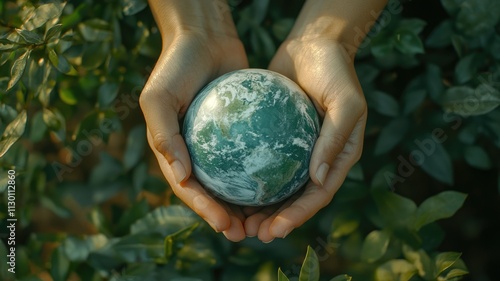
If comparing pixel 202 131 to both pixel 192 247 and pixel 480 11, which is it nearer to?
pixel 192 247

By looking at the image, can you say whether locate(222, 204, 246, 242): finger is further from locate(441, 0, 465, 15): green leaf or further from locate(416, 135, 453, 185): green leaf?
locate(441, 0, 465, 15): green leaf

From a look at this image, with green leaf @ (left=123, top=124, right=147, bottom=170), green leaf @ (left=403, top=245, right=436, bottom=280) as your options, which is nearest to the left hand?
green leaf @ (left=403, top=245, right=436, bottom=280)

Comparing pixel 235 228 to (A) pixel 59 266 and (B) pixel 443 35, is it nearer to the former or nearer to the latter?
(A) pixel 59 266

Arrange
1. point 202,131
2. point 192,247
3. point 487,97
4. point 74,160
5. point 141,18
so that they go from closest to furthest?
point 202,131
point 487,97
point 192,247
point 141,18
point 74,160

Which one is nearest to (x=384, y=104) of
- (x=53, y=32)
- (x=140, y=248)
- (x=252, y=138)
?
(x=252, y=138)

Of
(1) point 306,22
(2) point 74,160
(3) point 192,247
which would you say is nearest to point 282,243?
(3) point 192,247

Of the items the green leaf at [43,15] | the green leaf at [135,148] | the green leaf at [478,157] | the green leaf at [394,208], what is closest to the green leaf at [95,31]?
the green leaf at [43,15]
